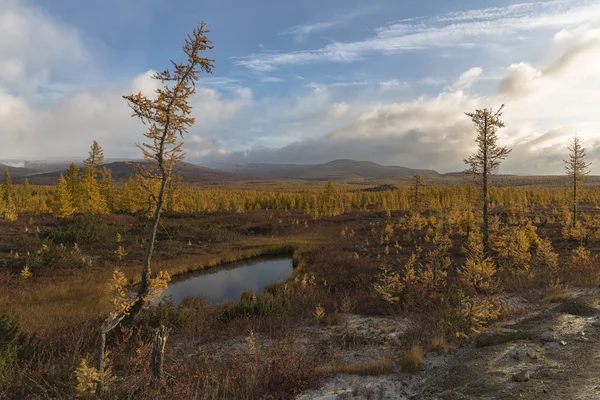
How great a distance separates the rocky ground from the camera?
19.9ft

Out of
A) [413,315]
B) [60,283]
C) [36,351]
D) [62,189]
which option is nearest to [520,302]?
[413,315]

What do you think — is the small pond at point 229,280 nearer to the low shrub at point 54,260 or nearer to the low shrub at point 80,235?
the low shrub at point 54,260

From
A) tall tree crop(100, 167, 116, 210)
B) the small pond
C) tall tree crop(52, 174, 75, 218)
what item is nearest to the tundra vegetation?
the small pond

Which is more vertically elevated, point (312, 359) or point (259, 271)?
point (312, 359)

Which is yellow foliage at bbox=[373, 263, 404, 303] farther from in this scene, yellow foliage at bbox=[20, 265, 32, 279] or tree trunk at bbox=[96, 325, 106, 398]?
yellow foliage at bbox=[20, 265, 32, 279]

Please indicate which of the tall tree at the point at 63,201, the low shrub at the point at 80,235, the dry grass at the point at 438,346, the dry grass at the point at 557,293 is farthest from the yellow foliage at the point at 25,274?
the dry grass at the point at 557,293

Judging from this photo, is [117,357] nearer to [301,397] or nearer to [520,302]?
[301,397]

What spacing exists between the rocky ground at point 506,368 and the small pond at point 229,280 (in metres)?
13.1

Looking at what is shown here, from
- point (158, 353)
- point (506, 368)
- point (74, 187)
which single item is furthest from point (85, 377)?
point (74, 187)

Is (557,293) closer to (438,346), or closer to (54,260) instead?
(438,346)

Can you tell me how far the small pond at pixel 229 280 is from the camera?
2055 cm

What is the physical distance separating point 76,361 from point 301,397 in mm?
5774

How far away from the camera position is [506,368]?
277 inches

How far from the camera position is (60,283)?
760 inches
